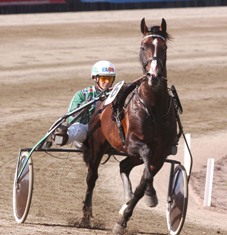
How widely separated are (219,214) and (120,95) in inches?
113

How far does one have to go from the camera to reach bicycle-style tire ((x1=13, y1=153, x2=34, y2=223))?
1054 cm

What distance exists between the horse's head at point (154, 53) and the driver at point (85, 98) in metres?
1.31

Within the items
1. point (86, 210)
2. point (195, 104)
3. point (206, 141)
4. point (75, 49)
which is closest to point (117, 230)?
point (86, 210)

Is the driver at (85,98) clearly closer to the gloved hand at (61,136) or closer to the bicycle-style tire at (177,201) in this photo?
the gloved hand at (61,136)

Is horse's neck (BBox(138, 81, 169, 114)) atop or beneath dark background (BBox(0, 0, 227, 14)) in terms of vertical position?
beneath

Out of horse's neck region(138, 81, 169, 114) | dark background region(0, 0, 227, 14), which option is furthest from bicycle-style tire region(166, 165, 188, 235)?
dark background region(0, 0, 227, 14)

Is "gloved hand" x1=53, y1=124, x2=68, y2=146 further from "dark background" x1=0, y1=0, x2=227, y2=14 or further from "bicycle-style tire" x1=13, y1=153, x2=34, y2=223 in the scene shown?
"dark background" x1=0, y1=0, x2=227, y2=14

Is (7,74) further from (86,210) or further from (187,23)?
(86,210)

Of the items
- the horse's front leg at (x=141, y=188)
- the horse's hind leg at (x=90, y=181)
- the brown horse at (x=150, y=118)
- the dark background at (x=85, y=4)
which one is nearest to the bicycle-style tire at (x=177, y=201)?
the brown horse at (x=150, y=118)

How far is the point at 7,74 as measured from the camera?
23531 mm

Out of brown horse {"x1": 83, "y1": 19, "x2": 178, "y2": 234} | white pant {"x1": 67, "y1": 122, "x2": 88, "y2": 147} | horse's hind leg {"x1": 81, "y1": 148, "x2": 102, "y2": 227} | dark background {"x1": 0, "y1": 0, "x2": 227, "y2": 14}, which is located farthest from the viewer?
dark background {"x1": 0, "y1": 0, "x2": 227, "y2": 14}

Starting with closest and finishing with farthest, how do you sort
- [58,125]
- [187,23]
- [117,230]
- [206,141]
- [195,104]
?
[117,230], [58,125], [206,141], [195,104], [187,23]

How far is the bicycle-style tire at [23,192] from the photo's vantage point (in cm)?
1054

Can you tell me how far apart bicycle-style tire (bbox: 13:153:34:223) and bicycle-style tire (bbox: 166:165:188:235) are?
4.88 feet
